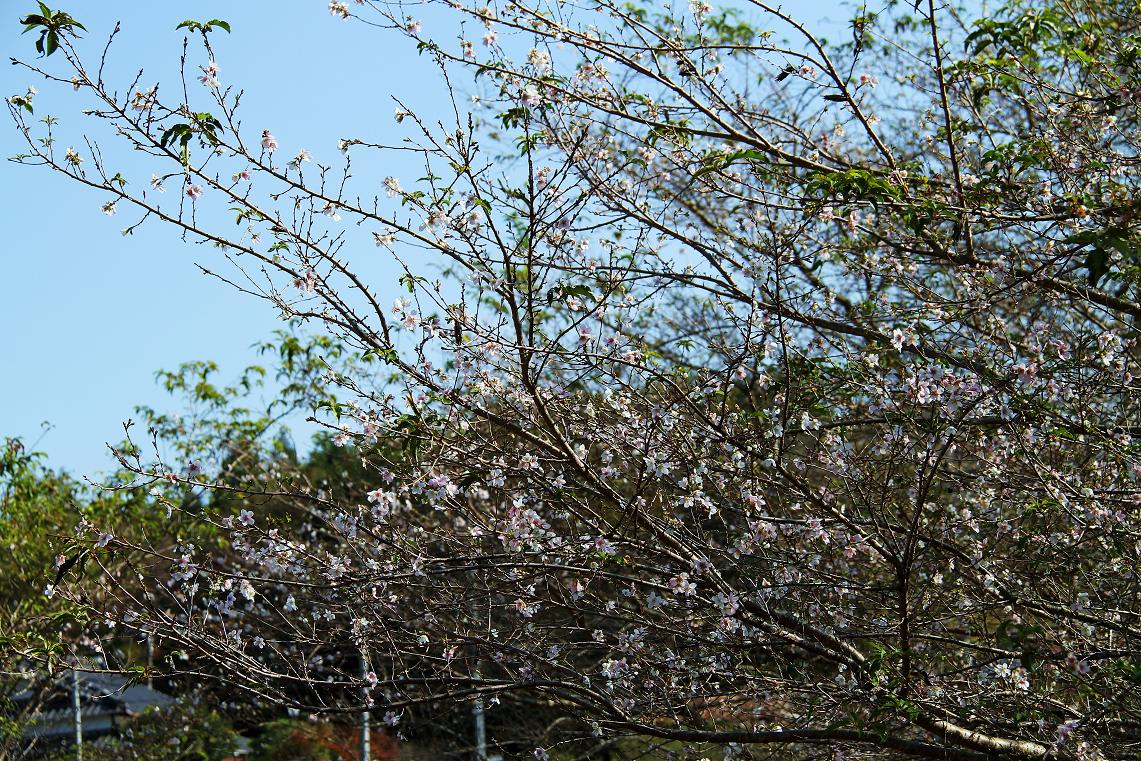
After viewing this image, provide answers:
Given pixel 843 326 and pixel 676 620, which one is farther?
pixel 843 326

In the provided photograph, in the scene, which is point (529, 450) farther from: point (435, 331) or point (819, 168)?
point (819, 168)

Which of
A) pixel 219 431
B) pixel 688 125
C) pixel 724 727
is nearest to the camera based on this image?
pixel 688 125

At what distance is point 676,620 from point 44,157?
2680 mm

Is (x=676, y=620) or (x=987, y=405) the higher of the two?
(x=987, y=405)

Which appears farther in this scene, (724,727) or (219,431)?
(219,431)

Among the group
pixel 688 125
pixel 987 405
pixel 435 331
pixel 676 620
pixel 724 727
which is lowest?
pixel 724 727

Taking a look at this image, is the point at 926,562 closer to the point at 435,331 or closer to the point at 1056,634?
the point at 1056,634

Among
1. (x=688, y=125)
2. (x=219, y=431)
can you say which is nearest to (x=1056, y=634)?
(x=688, y=125)

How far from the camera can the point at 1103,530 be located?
12.1 ft

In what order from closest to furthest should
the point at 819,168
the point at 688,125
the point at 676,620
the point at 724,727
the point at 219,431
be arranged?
the point at 676,620, the point at 819,168, the point at 688,125, the point at 724,727, the point at 219,431

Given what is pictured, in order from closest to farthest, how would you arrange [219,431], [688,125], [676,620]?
[676,620] < [688,125] < [219,431]

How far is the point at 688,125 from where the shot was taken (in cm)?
443

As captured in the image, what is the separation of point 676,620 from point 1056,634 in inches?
53.1

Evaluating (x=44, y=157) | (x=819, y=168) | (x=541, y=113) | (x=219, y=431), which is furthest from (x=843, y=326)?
(x=219, y=431)
